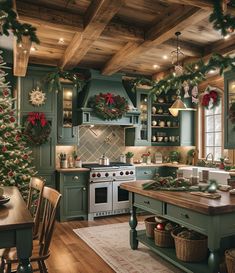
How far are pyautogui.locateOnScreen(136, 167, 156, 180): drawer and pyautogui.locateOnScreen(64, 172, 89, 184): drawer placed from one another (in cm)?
119

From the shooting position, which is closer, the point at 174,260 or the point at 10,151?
the point at 174,260

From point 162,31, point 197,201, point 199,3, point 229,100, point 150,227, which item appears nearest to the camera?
point 197,201

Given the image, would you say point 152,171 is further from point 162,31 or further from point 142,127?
point 162,31

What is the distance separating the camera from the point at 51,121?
5.30m

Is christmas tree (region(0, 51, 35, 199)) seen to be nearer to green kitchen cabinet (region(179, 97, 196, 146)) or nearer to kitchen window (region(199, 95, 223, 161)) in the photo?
green kitchen cabinet (region(179, 97, 196, 146))

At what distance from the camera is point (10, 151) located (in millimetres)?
4516

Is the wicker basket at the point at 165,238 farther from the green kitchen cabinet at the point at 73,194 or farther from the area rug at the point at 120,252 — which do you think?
the green kitchen cabinet at the point at 73,194

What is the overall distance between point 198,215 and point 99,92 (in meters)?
3.67

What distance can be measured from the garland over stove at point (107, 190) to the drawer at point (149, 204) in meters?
1.79

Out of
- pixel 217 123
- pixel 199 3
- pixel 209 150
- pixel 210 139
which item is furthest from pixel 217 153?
pixel 199 3

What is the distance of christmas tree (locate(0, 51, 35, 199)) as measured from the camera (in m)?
4.44

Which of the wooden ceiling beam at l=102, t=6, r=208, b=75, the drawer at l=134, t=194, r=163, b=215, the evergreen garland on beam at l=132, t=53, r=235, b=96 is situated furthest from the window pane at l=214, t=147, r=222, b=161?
the drawer at l=134, t=194, r=163, b=215

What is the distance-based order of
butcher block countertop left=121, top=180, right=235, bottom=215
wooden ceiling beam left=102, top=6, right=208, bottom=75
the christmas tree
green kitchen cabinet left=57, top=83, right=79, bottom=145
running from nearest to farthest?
butcher block countertop left=121, top=180, right=235, bottom=215 < wooden ceiling beam left=102, top=6, right=208, bottom=75 < the christmas tree < green kitchen cabinet left=57, top=83, right=79, bottom=145

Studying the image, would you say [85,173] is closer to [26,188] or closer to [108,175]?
[108,175]
